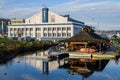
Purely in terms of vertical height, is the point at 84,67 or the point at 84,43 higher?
the point at 84,43

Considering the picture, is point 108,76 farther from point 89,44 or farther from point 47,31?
point 47,31

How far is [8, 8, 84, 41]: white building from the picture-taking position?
97.1 m

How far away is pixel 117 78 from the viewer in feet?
73.0

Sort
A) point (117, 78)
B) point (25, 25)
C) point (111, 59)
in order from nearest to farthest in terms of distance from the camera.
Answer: point (117, 78) < point (111, 59) < point (25, 25)

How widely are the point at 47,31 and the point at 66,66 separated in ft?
234

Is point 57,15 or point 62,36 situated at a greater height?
point 57,15

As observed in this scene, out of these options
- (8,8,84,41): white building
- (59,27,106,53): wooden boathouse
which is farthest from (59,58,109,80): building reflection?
(8,8,84,41): white building

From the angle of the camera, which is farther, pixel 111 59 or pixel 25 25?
pixel 25 25

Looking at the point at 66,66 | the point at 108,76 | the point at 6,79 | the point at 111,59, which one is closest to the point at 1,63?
the point at 66,66

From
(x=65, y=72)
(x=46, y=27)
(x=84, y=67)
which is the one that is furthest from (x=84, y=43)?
(x=46, y=27)

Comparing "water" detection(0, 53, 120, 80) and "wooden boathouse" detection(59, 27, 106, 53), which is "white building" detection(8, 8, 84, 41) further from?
"water" detection(0, 53, 120, 80)

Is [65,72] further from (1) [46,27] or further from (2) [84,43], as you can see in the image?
(1) [46,27]

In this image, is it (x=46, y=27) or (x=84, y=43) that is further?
(x=46, y=27)

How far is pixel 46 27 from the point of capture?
9956 cm
